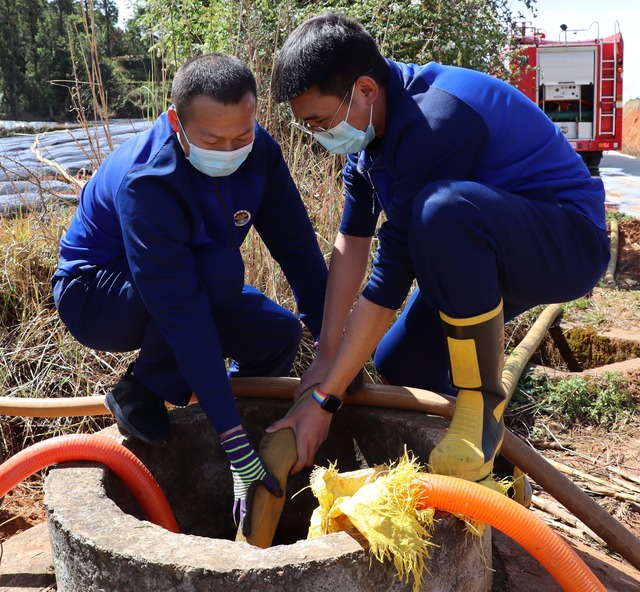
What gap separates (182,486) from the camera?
2262mm

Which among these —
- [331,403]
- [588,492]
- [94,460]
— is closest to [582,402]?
[588,492]

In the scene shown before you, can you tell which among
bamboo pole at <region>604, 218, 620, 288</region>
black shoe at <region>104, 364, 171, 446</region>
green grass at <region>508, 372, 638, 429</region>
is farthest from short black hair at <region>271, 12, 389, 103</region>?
bamboo pole at <region>604, 218, 620, 288</region>

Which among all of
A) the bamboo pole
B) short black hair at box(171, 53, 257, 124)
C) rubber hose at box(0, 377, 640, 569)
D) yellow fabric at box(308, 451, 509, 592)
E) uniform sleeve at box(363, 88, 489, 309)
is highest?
short black hair at box(171, 53, 257, 124)

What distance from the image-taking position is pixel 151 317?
2.18 metres

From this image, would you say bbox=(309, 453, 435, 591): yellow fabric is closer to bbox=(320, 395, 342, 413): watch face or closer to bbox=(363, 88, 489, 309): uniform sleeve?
bbox=(320, 395, 342, 413): watch face

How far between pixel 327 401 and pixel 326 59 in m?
0.88

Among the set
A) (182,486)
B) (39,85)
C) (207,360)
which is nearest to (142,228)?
(207,360)

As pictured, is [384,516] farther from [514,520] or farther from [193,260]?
[193,260]

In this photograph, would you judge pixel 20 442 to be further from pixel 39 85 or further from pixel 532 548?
pixel 39 85

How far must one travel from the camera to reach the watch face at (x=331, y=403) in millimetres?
1989

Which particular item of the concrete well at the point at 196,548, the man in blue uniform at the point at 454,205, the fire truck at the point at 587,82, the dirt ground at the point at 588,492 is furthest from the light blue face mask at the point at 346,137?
the fire truck at the point at 587,82

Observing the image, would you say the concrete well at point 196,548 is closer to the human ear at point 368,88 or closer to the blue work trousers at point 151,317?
the blue work trousers at point 151,317

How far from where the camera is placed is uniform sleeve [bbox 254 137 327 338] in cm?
226

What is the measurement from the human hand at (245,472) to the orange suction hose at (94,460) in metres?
0.24
